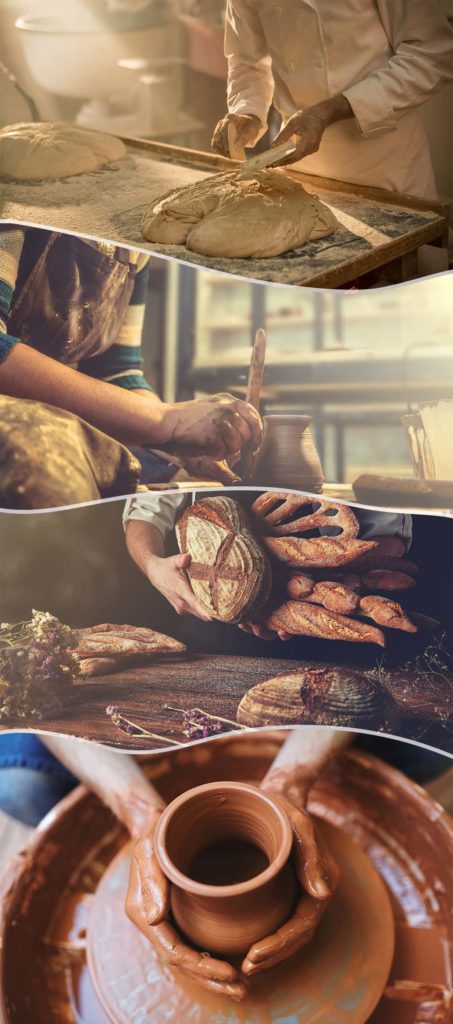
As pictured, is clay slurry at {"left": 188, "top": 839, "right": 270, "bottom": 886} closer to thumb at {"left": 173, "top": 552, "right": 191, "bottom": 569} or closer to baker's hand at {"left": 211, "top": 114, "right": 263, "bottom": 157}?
thumb at {"left": 173, "top": 552, "right": 191, "bottom": 569}

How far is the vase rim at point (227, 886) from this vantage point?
155cm

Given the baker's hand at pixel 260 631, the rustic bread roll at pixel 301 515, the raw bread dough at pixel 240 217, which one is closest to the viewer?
the raw bread dough at pixel 240 217

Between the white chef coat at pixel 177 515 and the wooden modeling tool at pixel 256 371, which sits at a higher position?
the wooden modeling tool at pixel 256 371

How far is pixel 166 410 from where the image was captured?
151 centimetres

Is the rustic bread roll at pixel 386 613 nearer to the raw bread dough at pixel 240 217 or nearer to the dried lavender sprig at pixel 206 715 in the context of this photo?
the dried lavender sprig at pixel 206 715

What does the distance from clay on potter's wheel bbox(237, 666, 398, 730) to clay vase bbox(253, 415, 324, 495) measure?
349 mm

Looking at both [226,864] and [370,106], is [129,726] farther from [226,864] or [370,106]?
[370,106]

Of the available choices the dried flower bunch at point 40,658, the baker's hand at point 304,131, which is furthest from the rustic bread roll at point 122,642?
the baker's hand at point 304,131

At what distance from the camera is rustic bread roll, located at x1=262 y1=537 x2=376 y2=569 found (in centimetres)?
158

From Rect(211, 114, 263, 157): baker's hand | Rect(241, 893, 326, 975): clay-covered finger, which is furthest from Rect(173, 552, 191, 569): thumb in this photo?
Rect(211, 114, 263, 157): baker's hand

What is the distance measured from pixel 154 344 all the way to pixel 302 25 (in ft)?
1.81

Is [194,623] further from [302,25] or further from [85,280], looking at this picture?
[302,25]

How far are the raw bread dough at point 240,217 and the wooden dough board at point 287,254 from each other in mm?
19

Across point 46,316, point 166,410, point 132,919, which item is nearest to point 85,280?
point 46,316
